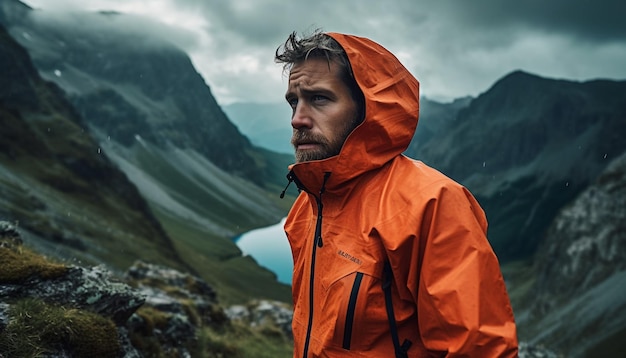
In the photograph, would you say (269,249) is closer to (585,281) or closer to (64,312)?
(585,281)

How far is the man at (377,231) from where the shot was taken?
3295mm

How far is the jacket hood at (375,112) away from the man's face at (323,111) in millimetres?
204

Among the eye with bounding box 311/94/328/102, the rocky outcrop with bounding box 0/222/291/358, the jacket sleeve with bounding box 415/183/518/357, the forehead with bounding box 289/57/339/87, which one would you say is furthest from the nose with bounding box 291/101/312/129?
the rocky outcrop with bounding box 0/222/291/358

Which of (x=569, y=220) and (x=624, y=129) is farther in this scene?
(x=624, y=129)

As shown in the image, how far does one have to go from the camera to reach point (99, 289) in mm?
6973

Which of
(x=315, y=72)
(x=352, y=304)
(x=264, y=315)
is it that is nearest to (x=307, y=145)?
(x=315, y=72)

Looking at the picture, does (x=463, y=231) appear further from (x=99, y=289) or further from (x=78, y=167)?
(x=78, y=167)

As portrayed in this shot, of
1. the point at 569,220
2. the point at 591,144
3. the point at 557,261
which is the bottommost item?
the point at 557,261

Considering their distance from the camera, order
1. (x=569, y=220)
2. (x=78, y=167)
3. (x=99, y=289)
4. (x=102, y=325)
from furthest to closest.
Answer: (x=569, y=220) → (x=78, y=167) → (x=99, y=289) → (x=102, y=325)

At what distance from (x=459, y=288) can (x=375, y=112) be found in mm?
1590

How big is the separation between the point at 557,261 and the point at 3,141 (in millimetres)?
123171

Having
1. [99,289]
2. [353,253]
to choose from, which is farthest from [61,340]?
[353,253]

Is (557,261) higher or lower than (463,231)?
lower

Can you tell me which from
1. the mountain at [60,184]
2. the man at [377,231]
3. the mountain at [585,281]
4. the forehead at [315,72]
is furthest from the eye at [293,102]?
the mountain at [585,281]
